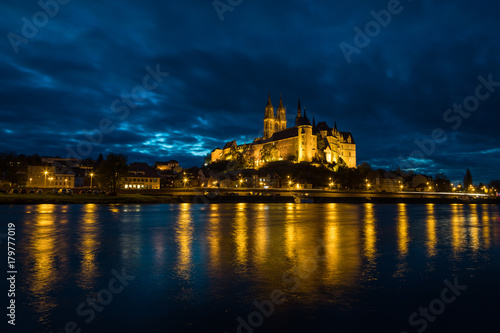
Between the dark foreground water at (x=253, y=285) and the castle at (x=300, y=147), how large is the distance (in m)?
128

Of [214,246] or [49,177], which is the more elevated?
[49,177]

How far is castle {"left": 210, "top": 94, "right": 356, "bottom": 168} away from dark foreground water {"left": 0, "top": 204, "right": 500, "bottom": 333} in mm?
128467

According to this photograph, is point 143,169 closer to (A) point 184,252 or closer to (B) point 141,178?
(B) point 141,178

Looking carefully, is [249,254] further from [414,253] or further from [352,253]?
[414,253]

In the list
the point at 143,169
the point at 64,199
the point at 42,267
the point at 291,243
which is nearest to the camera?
the point at 42,267

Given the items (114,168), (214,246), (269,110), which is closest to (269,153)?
(269,110)

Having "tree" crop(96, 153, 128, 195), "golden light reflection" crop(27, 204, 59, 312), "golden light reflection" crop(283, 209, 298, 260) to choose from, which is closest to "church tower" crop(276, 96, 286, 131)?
"tree" crop(96, 153, 128, 195)

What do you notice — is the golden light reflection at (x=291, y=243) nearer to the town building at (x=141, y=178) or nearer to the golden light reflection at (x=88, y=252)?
the golden light reflection at (x=88, y=252)

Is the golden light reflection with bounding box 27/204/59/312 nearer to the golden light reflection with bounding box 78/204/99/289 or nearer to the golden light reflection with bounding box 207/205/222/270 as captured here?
the golden light reflection with bounding box 78/204/99/289

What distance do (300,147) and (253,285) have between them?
140 m

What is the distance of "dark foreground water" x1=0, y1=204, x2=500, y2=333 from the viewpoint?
31.2 feet

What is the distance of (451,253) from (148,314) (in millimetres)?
17761

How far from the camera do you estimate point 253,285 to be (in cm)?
1278

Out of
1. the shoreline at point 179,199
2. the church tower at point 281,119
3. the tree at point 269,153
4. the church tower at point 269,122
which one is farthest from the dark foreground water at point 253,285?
the church tower at point 281,119
